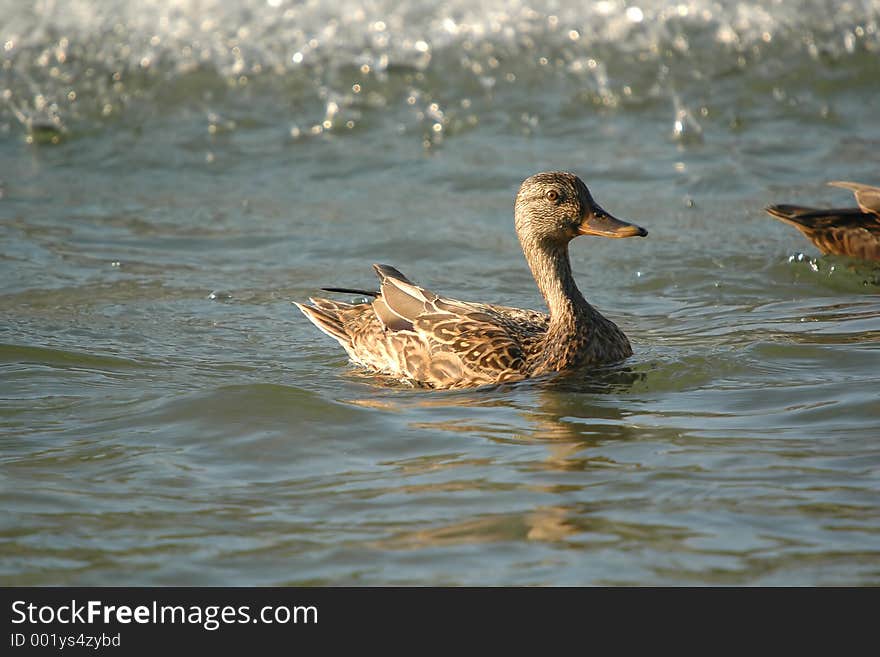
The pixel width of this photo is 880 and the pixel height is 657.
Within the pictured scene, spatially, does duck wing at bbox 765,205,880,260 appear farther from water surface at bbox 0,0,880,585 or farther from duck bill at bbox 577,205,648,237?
duck bill at bbox 577,205,648,237

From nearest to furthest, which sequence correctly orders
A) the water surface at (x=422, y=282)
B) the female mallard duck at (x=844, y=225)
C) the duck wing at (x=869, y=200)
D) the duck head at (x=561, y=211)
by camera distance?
the water surface at (x=422, y=282), the duck head at (x=561, y=211), the duck wing at (x=869, y=200), the female mallard duck at (x=844, y=225)

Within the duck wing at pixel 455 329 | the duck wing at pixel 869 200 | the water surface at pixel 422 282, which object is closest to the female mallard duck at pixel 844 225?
the duck wing at pixel 869 200

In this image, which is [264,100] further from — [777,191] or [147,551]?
[147,551]

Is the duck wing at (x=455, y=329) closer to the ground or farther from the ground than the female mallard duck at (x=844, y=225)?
closer to the ground

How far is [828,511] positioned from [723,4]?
11.7 m

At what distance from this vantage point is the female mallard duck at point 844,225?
32.5ft

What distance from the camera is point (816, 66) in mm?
15047

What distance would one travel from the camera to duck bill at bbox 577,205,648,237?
764 centimetres

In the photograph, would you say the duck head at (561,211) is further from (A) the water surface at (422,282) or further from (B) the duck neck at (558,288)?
(A) the water surface at (422,282)

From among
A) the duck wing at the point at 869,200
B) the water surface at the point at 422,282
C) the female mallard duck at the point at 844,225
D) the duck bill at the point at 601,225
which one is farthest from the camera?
the female mallard duck at the point at 844,225

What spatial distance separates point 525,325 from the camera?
8047mm

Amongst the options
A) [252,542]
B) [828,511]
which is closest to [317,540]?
[252,542]

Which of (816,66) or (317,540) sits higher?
(816,66)

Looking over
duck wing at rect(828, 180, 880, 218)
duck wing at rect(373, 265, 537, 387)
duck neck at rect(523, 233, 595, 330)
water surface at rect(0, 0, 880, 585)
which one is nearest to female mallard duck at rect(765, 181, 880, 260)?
duck wing at rect(828, 180, 880, 218)
